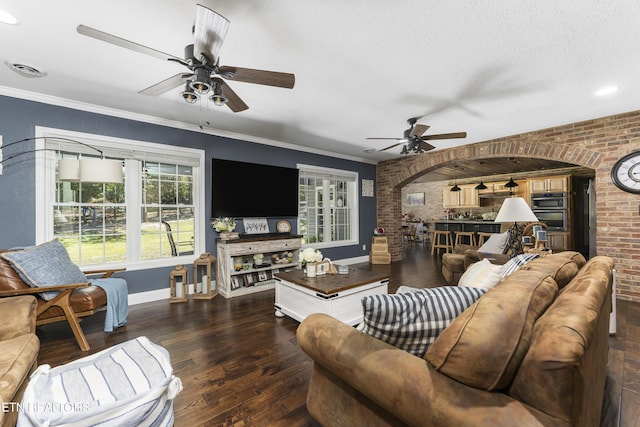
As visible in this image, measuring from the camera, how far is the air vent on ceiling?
2.34m

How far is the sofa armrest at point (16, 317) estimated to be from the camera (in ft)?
5.25

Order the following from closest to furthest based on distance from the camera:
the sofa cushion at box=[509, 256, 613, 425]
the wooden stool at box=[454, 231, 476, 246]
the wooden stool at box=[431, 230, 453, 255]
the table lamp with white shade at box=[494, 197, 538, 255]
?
the sofa cushion at box=[509, 256, 613, 425], the table lamp with white shade at box=[494, 197, 538, 255], the wooden stool at box=[454, 231, 476, 246], the wooden stool at box=[431, 230, 453, 255]

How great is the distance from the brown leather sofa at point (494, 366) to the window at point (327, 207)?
418 centimetres

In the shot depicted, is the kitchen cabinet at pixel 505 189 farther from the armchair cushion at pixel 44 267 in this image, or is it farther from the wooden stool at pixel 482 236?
the armchair cushion at pixel 44 267

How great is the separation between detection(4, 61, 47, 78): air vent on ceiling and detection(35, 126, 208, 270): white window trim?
0.70 metres

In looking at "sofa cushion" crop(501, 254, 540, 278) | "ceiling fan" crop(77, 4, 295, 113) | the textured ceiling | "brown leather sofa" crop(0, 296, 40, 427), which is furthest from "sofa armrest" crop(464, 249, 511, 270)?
"brown leather sofa" crop(0, 296, 40, 427)

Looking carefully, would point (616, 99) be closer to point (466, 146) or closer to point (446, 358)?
point (466, 146)

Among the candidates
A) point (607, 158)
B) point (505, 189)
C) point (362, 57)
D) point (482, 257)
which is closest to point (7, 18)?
point (362, 57)

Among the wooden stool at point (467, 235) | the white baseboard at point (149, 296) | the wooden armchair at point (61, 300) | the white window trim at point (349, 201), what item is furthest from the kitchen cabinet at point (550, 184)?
the wooden armchair at point (61, 300)

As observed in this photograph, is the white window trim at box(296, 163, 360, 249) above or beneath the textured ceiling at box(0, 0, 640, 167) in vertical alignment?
beneath

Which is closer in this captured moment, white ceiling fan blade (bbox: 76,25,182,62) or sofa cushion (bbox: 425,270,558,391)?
sofa cushion (bbox: 425,270,558,391)

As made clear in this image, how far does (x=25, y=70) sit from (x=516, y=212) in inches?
193

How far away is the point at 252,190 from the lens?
14.5ft

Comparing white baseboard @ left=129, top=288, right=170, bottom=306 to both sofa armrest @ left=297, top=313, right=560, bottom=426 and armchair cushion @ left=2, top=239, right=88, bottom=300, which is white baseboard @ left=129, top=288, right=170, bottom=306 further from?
sofa armrest @ left=297, top=313, right=560, bottom=426
